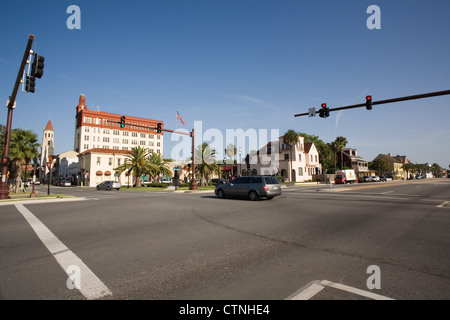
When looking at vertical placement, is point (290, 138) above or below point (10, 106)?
above

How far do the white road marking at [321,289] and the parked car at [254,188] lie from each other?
11983 millimetres

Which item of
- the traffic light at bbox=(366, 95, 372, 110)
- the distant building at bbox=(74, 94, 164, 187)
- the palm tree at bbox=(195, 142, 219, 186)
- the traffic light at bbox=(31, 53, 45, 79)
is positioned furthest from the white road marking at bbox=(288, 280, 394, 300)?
the distant building at bbox=(74, 94, 164, 187)

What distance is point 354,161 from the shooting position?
271 ft

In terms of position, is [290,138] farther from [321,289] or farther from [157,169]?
[321,289]

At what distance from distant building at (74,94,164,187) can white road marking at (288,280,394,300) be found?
6425 cm

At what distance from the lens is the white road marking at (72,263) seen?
3.12 m

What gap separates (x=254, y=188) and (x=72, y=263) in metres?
12.5

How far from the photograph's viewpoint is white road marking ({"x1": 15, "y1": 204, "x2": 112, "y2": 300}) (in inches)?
123

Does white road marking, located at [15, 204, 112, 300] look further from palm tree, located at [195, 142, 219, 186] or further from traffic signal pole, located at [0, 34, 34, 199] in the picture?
palm tree, located at [195, 142, 219, 186]

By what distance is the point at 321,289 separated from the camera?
10.4 ft

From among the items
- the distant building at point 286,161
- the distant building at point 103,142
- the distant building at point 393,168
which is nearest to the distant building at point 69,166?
the distant building at point 103,142

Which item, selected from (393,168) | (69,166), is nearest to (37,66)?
(69,166)

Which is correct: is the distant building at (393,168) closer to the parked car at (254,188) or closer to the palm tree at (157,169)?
the palm tree at (157,169)
